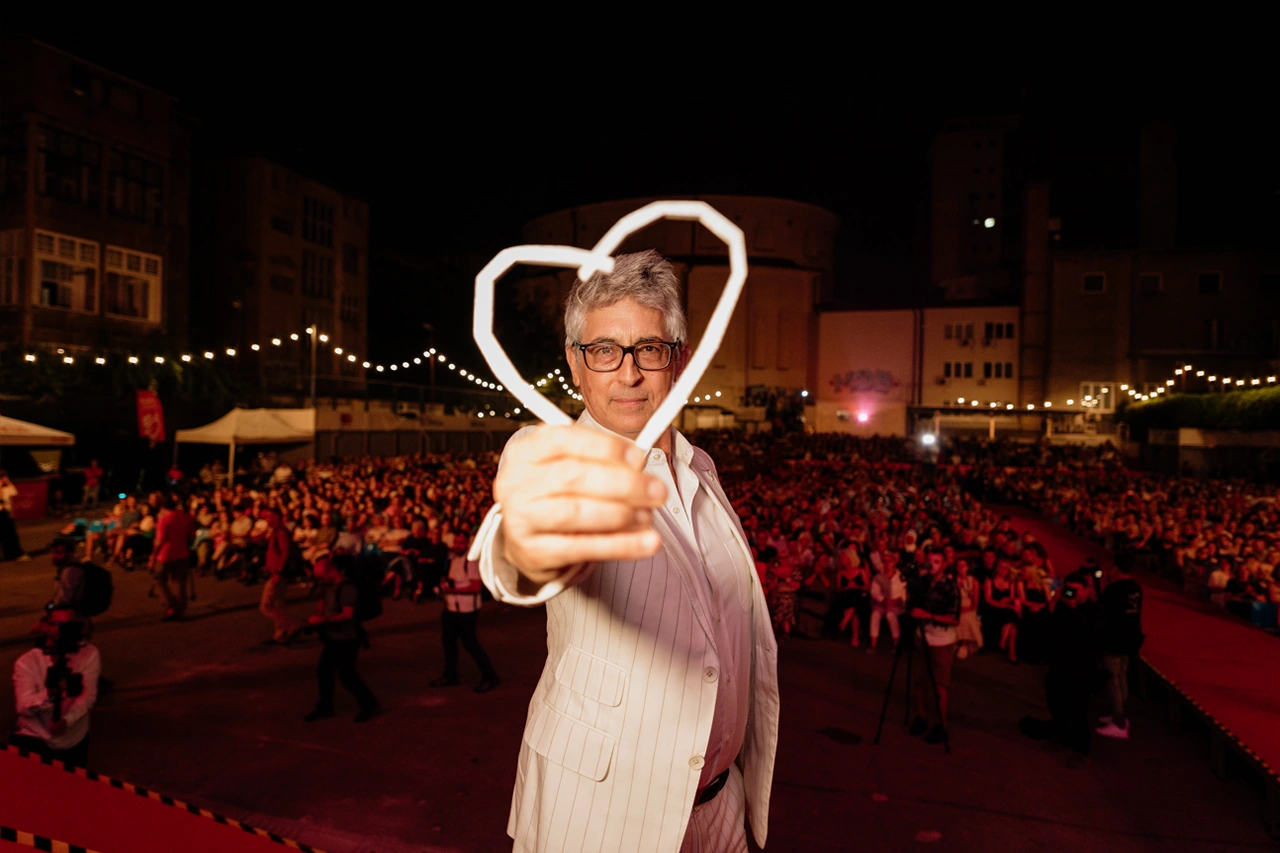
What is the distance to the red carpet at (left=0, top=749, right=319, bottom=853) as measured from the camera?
11.0 feet

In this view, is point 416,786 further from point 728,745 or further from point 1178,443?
point 1178,443

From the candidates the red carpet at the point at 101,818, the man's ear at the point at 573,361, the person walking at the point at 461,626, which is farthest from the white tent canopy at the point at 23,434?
the man's ear at the point at 573,361

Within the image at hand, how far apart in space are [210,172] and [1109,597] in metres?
37.6

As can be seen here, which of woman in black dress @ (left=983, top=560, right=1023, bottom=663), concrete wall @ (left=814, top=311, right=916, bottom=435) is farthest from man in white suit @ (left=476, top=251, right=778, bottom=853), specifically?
concrete wall @ (left=814, top=311, right=916, bottom=435)

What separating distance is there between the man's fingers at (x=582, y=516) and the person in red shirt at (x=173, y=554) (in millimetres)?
11346

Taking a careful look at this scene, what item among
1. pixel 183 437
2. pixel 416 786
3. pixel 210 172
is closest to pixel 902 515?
pixel 416 786

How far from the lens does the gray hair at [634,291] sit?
5.81 feet

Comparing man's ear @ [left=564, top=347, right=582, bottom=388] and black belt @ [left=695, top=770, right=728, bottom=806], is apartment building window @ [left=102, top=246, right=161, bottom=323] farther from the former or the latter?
black belt @ [left=695, top=770, right=728, bottom=806]

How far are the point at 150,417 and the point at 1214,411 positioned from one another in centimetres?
3696

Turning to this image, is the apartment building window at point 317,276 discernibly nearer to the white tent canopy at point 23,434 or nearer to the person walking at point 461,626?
the white tent canopy at point 23,434

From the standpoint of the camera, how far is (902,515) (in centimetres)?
1416

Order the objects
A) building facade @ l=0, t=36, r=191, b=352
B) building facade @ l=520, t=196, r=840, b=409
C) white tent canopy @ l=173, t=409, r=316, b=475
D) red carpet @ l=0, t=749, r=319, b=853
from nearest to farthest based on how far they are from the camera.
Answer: red carpet @ l=0, t=749, r=319, b=853
white tent canopy @ l=173, t=409, r=316, b=475
building facade @ l=0, t=36, r=191, b=352
building facade @ l=520, t=196, r=840, b=409

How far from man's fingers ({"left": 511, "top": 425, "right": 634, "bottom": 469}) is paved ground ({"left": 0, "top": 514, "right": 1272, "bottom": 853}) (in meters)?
4.95

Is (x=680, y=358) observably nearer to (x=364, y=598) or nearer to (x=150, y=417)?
(x=364, y=598)
